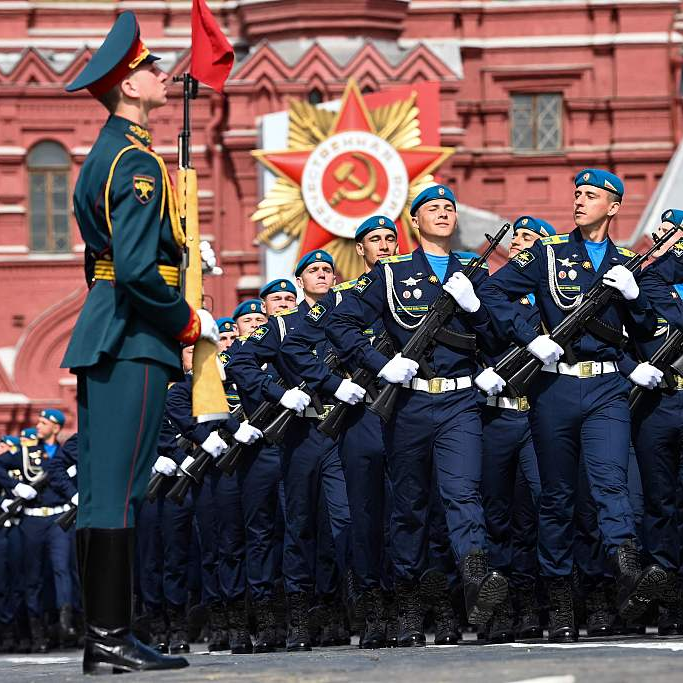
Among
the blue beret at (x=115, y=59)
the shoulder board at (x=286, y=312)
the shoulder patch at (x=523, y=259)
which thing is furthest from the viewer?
the shoulder board at (x=286, y=312)

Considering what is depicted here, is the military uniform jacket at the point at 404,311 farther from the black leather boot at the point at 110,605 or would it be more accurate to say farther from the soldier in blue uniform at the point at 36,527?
the soldier in blue uniform at the point at 36,527

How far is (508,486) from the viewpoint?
1011 cm

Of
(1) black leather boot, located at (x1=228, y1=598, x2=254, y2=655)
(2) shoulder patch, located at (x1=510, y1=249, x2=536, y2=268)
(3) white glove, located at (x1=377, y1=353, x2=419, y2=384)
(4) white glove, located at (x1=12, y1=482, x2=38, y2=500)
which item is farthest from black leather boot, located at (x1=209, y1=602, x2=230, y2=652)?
(4) white glove, located at (x1=12, y1=482, x2=38, y2=500)

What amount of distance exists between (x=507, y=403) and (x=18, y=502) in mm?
7149

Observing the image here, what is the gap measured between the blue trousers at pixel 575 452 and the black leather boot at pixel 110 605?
2668 millimetres

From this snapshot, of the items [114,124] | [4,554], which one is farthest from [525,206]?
[114,124]

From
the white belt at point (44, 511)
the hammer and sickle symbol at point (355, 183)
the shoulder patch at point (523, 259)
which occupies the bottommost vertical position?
the white belt at point (44, 511)

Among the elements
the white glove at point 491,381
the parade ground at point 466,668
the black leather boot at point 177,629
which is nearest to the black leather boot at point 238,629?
the black leather boot at point 177,629

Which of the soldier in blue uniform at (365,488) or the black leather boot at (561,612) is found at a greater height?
the soldier in blue uniform at (365,488)

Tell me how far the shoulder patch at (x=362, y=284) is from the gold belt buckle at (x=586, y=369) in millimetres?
1057

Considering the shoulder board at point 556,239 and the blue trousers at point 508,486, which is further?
the blue trousers at point 508,486

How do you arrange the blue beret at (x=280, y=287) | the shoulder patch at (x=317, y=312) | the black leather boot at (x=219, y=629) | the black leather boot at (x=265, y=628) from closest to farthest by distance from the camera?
the shoulder patch at (x=317, y=312)
the black leather boot at (x=265, y=628)
the black leather boot at (x=219, y=629)
the blue beret at (x=280, y=287)

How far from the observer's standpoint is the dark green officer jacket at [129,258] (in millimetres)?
6750

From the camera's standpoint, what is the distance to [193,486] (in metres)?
12.7
